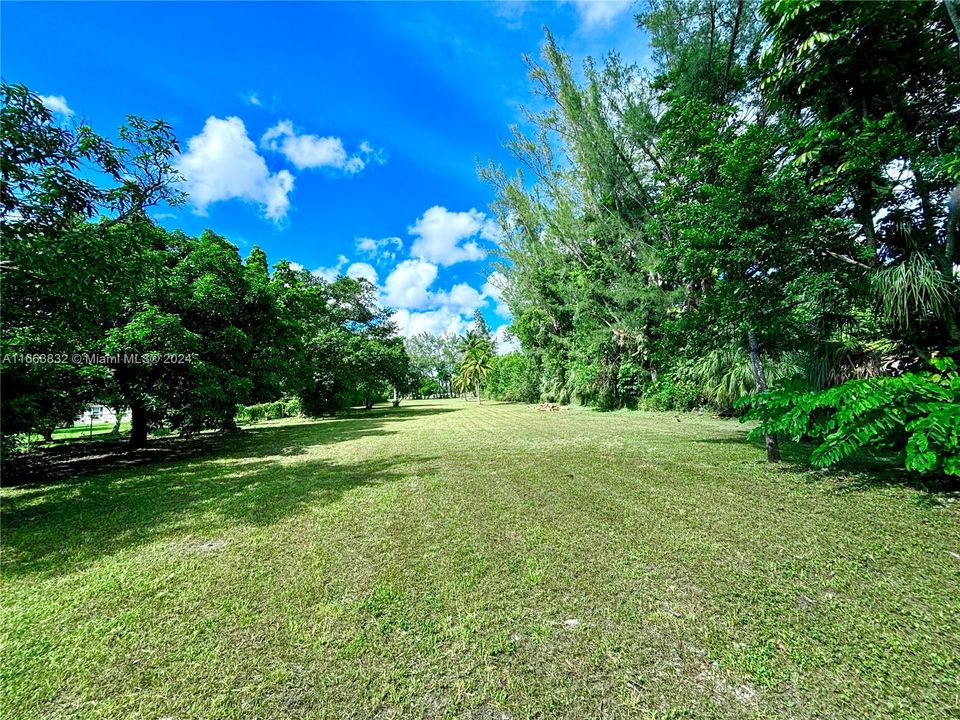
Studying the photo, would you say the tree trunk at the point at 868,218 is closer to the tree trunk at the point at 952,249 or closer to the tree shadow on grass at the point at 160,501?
the tree trunk at the point at 952,249

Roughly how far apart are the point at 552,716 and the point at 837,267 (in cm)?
629

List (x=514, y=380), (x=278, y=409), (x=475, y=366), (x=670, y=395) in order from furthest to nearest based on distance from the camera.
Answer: (x=475, y=366)
(x=514, y=380)
(x=278, y=409)
(x=670, y=395)

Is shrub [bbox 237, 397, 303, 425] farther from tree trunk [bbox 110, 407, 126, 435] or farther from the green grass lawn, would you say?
the green grass lawn

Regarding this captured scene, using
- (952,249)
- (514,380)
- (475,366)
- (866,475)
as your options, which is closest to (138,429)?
(866,475)

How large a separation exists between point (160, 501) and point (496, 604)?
481 cm

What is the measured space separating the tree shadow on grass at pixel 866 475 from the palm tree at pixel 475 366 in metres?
28.6

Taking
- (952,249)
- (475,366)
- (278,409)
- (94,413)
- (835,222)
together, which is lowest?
(278,409)

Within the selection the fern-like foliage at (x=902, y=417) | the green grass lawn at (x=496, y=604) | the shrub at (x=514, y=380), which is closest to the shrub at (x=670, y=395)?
the green grass lawn at (x=496, y=604)

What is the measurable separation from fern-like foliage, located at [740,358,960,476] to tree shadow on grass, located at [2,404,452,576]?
5131mm

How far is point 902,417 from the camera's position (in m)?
3.37

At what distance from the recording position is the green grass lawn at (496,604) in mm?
1562

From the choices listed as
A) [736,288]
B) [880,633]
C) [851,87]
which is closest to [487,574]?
[880,633]

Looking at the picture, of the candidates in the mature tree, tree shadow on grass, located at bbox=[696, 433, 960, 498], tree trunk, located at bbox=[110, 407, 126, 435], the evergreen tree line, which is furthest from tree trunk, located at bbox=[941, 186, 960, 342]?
tree trunk, located at bbox=[110, 407, 126, 435]

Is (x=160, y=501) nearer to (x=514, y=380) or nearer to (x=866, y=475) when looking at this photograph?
(x=866, y=475)
